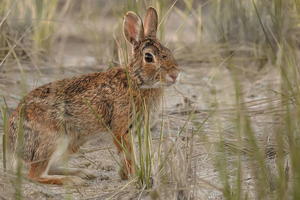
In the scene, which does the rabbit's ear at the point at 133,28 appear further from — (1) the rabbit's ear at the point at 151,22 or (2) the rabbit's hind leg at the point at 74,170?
(2) the rabbit's hind leg at the point at 74,170

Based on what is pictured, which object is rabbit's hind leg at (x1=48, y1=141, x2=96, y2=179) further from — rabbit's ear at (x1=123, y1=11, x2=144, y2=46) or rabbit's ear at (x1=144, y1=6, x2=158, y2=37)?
rabbit's ear at (x1=144, y1=6, x2=158, y2=37)

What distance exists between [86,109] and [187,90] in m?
2.09

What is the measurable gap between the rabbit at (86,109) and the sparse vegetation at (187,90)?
0.14 m

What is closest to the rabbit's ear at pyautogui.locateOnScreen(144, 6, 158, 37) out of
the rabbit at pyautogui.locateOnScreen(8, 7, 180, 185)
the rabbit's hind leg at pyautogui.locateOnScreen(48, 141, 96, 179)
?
the rabbit at pyautogui.locateOnScreen(8, 7, 180, 185)

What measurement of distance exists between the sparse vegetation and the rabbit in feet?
0.45

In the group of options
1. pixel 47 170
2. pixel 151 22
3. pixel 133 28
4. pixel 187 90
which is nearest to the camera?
pixel 47 170

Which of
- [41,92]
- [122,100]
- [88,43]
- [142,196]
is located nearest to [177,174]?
[142,196]

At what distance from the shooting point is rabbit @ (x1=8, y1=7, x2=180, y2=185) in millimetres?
2850

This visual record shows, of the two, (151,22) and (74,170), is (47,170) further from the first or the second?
(151,22)

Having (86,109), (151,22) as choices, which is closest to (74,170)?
(86,109)

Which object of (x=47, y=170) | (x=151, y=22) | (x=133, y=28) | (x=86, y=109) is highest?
(x=151, y=22)

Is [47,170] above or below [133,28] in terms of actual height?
below

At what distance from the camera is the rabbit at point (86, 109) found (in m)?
2.85

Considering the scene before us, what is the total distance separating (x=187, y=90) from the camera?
480 centimetres
